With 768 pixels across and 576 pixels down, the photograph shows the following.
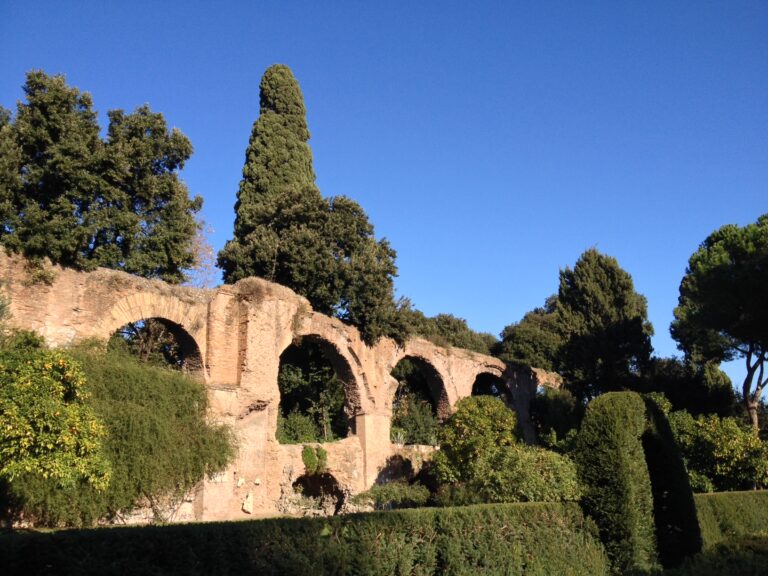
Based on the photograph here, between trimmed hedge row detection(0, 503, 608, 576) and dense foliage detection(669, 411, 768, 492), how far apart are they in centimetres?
958

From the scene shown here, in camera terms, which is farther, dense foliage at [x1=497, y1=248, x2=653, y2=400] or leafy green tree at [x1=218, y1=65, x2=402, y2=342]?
dense foliage at [x1=497, y1=248, x2=653, y2=400]

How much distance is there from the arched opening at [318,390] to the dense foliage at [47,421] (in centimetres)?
1076

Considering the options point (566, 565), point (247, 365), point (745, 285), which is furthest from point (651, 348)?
point (566, 565)

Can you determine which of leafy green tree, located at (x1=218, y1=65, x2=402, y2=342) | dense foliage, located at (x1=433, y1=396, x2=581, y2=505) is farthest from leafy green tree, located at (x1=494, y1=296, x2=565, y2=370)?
dense foliage, located at (x1=433, y1=396, x2=581, y2=505)

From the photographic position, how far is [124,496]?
11.0 m

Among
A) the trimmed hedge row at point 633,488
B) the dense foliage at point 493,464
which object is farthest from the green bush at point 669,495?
the dense foliage at point 493,464

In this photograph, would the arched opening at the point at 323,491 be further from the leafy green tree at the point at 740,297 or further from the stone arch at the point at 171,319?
the leafy green tree at the point at 740,297

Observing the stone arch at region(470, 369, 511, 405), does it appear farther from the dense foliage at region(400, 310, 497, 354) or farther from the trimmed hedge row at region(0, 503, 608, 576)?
the trimmed hedge row at region(0, 503, 608, 576)

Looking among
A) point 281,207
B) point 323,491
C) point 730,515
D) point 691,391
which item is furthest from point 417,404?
point 730,515

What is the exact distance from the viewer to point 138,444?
1137cm

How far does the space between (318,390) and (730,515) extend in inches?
487

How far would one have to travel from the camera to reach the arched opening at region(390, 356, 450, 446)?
22.6 meters

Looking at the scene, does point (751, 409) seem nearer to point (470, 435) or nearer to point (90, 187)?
point (470, 435)

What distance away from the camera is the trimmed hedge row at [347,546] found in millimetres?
4691
